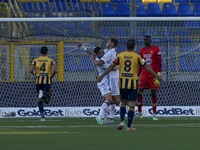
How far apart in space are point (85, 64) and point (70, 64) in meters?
0.41

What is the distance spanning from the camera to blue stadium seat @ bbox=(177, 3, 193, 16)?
18.4 metres

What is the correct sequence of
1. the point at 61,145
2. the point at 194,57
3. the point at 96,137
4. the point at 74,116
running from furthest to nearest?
the point at 194,57 < the point at 74,116 < the point at 96,137 < the point at 61,145

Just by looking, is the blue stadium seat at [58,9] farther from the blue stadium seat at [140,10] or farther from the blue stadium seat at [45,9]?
the blue stadium seat at [140,10]

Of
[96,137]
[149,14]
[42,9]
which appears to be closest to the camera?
[96,137]

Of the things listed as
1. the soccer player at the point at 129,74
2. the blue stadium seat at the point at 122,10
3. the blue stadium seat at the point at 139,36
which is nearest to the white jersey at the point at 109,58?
the soccer player at the point at 129,74

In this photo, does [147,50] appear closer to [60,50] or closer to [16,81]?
[60,50]

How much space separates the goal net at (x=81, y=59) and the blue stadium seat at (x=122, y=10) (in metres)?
7.53

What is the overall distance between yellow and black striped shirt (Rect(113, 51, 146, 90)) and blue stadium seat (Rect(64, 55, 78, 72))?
4.21m

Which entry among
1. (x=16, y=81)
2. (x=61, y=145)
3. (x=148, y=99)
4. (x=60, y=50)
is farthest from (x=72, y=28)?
(x=61, y=145)

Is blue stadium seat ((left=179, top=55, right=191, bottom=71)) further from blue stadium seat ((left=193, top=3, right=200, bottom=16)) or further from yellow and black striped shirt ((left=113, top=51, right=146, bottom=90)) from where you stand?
blue stadium seat ((left=193, top=3, right=200, bottom=16))

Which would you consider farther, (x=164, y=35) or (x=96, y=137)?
(x=164, y=35)

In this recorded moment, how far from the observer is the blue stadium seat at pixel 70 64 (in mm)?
10242

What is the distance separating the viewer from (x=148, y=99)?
415 inches

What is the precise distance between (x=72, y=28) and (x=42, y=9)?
19.6 feet
